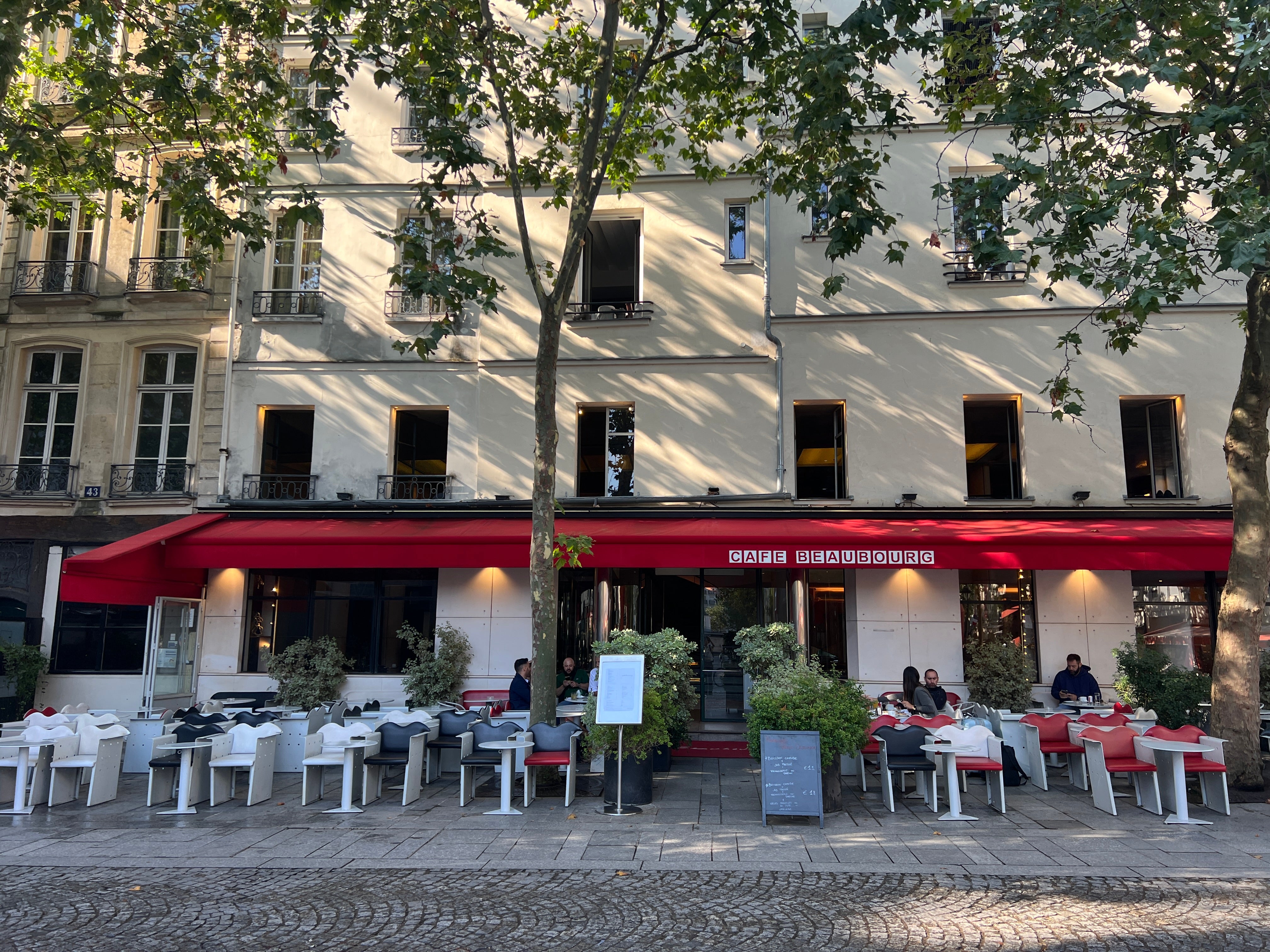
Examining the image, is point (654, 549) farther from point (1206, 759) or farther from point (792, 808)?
point (1206, 759)

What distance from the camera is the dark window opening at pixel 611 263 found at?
15.8m

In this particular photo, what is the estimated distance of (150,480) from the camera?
15.5 metres

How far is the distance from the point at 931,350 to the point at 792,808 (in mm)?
8972

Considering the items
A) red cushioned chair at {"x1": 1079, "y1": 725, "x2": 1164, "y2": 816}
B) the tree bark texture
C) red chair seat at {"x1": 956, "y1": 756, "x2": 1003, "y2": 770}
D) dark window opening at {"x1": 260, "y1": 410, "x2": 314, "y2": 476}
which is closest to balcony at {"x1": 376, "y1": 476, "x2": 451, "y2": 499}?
dark window opening at {"x1": 260, "y1": 410, "x2": 314, "y2": 476}

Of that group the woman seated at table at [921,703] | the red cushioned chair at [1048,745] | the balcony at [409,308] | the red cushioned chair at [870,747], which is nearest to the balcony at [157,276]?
the balcony at [409,308]

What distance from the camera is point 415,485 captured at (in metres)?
15.1

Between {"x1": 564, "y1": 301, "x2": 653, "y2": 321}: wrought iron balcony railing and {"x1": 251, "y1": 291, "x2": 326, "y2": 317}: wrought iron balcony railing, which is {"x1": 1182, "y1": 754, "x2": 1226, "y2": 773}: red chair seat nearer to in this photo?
{"x1": 564, "y1": 301, "x2": 653, "y2": 321}: wrought iron balcony railing

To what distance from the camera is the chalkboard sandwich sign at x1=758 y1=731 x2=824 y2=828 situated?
855 cm

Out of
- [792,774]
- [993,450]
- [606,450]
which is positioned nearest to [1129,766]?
[792,774]

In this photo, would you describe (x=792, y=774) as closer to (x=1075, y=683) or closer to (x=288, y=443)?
(x=1075, y=683)

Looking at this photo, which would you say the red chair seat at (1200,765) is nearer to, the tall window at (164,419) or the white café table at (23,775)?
the white café table at (23,775)

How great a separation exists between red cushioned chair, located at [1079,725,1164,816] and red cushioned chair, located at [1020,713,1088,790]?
0.79 metres

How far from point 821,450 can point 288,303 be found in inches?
396

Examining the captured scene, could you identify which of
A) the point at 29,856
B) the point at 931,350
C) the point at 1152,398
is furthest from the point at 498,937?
the point at 1152,398
